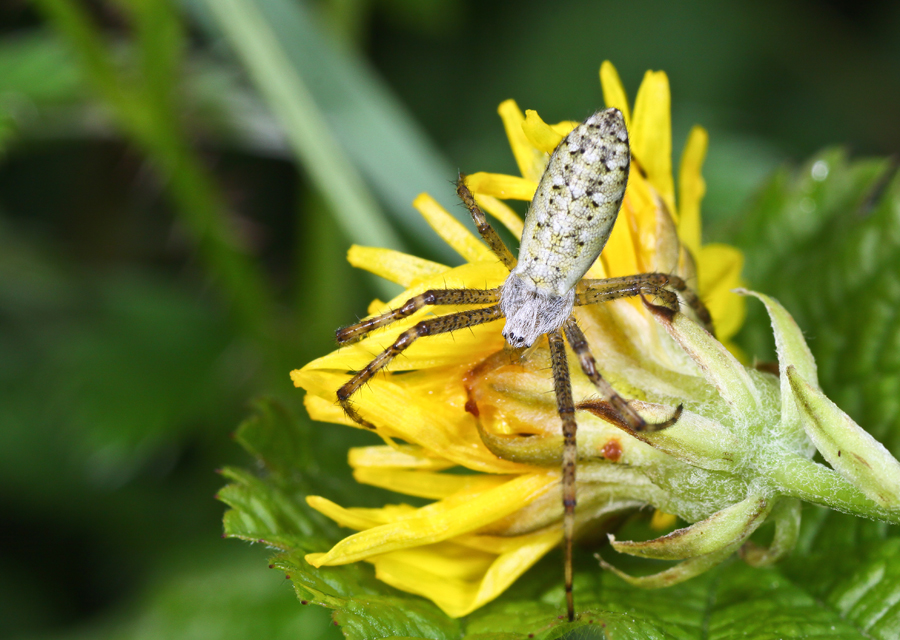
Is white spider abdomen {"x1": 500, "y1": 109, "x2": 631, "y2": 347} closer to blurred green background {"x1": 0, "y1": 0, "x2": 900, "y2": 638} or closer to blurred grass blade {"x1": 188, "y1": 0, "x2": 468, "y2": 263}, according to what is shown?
blurred green background {"x1": 0, "y1": 0, "x2": 900, "y2": 638}

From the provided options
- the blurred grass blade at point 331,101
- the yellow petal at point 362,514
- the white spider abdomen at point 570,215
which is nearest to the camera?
the yellow petal at point 362,514

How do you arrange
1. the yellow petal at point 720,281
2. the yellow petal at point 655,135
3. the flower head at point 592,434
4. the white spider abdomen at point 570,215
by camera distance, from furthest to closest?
the yellow petal at point 720,281 → the yellow petal at point 655,135 → the white spider abdomen at point 570,215 → the flower head at point 592,434

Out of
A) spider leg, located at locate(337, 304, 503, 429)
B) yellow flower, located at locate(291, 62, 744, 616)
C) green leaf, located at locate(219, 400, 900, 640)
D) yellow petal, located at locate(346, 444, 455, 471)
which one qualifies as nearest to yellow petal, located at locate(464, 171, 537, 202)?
yellow flower, located at locate(291, 62, 744, 616)

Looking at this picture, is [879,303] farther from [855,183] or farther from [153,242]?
[153,242]

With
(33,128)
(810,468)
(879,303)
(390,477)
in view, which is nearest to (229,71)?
(33,128)

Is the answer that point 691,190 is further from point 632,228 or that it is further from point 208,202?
point 208,202

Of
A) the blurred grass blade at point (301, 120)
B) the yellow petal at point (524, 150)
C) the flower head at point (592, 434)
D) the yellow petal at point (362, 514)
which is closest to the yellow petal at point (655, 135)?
the flower head at point (592, 434)

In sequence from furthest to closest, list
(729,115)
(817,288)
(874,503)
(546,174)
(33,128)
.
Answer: (729,115)
(33,128)
(817,288)
(546,174)
(874,503)

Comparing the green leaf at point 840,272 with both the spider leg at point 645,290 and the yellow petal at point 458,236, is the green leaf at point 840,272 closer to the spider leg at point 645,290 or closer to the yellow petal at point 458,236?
Answer: the spider leg at point 645,290
